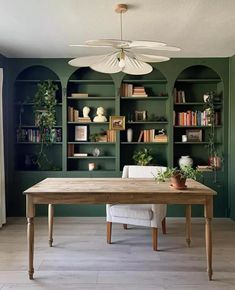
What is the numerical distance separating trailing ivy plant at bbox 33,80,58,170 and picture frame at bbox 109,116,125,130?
2.93ft

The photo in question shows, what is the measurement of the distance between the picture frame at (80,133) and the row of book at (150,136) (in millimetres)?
884

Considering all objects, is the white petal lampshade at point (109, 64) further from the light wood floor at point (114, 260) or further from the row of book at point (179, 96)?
the row of book at point (179, 96)

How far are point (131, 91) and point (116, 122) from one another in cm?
56

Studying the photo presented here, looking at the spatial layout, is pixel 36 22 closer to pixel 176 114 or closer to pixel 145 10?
pixel 145 10

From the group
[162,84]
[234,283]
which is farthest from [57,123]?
[234,283]

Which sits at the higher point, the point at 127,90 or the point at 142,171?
the point at 127,90

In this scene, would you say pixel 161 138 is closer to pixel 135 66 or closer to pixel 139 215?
pixel 139 215

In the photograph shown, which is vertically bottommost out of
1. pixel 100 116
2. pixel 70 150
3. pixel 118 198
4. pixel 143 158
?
pixel 118 198

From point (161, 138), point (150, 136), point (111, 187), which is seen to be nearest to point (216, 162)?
point (161, 138)

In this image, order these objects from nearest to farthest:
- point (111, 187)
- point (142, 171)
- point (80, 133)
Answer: point (111, 187)
point (142, 171)
point (80, 133)

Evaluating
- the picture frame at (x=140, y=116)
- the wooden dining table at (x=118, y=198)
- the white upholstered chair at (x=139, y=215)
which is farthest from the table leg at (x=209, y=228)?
the picture frame at (x=140, y=116)

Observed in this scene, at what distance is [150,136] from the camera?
16.8ft

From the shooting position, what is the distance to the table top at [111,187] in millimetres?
2844

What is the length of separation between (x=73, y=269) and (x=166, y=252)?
1055 millimetres
